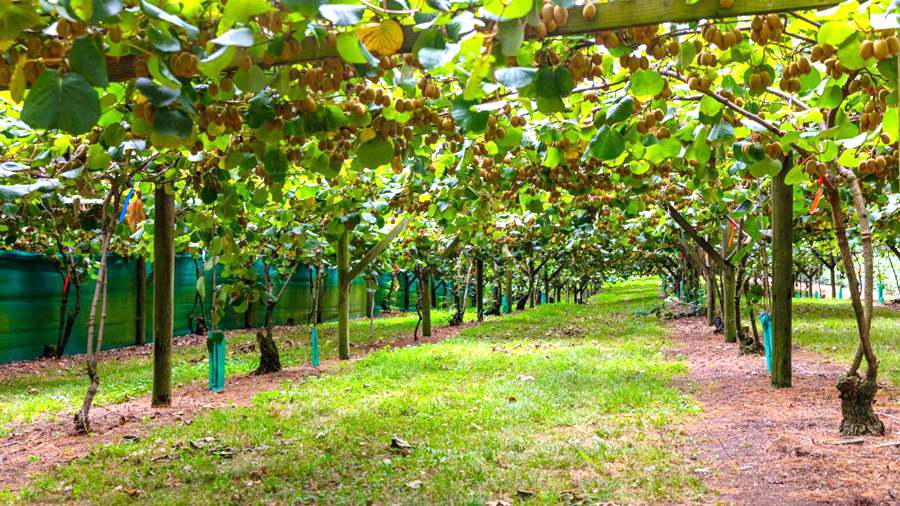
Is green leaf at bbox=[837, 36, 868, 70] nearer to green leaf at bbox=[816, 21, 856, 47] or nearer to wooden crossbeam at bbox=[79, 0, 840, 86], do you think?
green leaf at bbox=[816, 21, 856, 47]

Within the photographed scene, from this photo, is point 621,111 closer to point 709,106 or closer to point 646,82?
point 646,82

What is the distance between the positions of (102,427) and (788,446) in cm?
496

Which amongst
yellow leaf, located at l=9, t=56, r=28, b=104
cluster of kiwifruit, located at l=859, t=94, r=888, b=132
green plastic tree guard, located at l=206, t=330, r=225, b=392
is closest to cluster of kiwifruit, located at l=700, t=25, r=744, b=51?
cluster of kiwifruit, located at l=859, t=94, r=888, b=132

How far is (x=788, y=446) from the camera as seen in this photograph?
400 centimetres

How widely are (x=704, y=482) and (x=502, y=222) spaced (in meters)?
6.16

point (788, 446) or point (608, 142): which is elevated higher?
point (608, 142)

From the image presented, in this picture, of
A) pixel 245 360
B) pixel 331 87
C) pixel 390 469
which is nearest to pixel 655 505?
pixel 390 469

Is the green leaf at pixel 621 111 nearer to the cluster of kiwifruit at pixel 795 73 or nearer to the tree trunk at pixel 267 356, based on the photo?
the cluster of kiwifruit at pixel 795 73

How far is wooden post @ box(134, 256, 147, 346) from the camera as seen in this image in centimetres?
1320

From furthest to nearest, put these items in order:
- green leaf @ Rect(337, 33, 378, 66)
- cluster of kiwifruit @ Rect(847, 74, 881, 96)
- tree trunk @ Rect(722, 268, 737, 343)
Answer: tree trunk @ Rect(722, 268, 737, 343), cluster of kiwifruit @ Rect(847, 74, 881, 96), green leaf @ Rect(337, 33, 378, 66)

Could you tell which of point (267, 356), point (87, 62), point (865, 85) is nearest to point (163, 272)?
point (267, 356)

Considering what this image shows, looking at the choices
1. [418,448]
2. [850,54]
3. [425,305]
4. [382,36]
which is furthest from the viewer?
[425,305]

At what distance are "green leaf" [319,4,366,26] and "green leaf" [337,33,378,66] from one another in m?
0.20

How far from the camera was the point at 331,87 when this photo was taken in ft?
6.95
